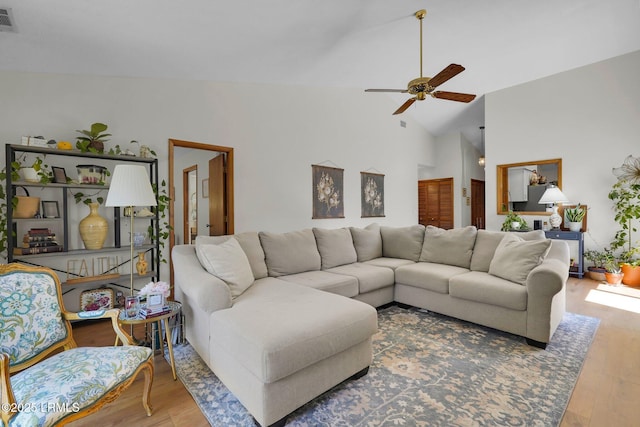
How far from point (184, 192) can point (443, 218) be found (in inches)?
234

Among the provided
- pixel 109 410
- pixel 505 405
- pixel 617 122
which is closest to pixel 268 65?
pixel 109 410

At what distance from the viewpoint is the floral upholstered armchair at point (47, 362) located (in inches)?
45.0

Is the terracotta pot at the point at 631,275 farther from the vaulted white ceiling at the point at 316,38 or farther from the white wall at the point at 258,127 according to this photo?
the white wall at the point at 258,127

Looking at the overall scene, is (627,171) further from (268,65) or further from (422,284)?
(268,65)

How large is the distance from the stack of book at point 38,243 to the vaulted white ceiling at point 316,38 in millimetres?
1455

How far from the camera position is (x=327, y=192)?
5266 millimetres

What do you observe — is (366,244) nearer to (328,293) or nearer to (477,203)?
(328,293)

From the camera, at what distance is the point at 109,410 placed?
1.71 meters

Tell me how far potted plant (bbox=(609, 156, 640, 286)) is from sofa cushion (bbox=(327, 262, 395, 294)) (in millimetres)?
3800

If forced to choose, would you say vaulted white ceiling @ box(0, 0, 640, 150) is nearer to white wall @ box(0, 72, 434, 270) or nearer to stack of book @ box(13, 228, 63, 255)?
white wall @ box(0, 72, 434, 270)

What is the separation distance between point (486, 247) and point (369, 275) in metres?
1.28

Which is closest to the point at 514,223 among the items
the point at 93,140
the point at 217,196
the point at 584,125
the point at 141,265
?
the point at 584,125

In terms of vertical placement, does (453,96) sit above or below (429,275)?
above

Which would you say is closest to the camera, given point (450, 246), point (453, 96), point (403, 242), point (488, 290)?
point (488, 290)
